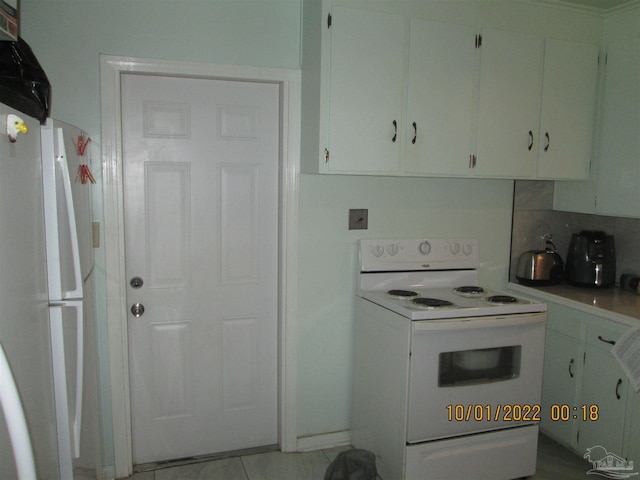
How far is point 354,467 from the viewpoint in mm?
2291

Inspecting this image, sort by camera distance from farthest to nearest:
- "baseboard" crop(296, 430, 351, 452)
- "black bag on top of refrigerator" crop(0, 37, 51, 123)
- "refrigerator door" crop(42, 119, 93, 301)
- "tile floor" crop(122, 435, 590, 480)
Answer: "baseboard" crop(296, 430, 351, 452) → "tile floor" crop(122, 435, 590, 480) → "refrigerator door" crop(42, 119, 93, 301) → "black bag on top of refrigerator" crop(0, 37, 51, 123)

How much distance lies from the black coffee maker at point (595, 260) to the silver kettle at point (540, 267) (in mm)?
116

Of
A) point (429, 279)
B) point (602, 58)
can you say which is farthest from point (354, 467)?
point (602, 58)

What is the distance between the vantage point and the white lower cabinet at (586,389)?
234cm

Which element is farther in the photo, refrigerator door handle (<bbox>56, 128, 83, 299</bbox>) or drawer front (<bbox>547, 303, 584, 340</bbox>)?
drawer front (<bbox>547, 303, 584, 340</bbox>)

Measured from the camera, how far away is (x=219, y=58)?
2.37 meters

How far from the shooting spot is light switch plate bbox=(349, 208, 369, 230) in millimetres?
2664

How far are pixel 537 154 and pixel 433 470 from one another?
172 centimetres

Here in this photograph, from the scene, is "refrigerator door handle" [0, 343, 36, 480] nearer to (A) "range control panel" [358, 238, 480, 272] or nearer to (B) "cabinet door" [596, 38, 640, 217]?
(A) "range control panel" [358, 238, 480, 272]

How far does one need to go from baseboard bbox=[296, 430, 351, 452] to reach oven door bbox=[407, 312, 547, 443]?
2.22 feet

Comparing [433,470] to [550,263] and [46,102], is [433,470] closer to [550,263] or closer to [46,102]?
[550,263]

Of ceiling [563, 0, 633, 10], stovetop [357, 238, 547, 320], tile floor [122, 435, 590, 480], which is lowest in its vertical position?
tile floor [122, 435, 590, 480]

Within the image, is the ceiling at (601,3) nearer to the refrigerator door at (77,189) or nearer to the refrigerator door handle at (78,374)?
the refrigerator door at (77,189)

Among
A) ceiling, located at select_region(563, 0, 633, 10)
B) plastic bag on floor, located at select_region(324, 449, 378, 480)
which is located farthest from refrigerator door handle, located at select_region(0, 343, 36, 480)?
ceiling, located at select_region(563, 0, 633, 10)
